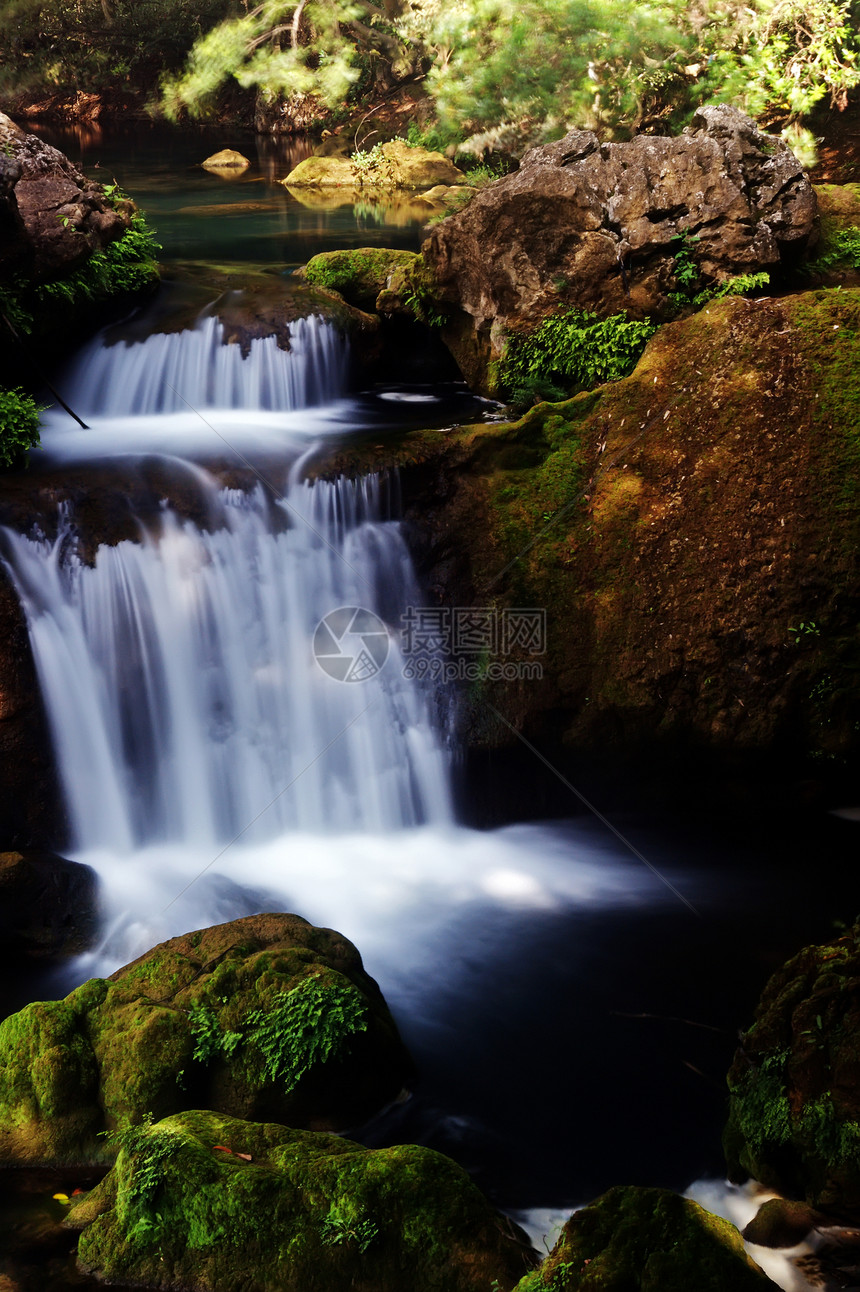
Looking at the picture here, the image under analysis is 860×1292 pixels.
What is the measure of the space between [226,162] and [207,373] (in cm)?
1724

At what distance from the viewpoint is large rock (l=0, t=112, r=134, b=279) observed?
29.2 ft

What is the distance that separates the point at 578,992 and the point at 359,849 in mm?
1740

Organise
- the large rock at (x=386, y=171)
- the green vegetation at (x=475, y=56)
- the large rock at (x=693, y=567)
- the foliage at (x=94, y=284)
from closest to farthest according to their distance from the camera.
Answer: the large rock at (x=693, y=567)
the foliage at (x=94, y=284)
the green vegetation at (x=475, y=56)
the large rock at (x=386, y=171)

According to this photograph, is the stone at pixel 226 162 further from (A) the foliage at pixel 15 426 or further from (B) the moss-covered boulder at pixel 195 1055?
(B) the moss-covered boulder at pixel 195 1055

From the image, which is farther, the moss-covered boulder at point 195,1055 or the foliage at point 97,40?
the foliage at point 97,40

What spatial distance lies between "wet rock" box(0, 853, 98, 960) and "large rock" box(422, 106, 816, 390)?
224 inches

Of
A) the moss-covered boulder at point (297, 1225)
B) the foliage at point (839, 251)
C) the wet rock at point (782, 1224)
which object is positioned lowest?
the wet rock at point (782, 1224)

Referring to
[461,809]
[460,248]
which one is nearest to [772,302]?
[460,248]

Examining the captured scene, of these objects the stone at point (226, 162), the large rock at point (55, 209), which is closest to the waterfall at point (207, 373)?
the large rock at point (55, 209)

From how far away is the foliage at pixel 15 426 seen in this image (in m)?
6.83

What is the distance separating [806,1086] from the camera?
11.5 ft

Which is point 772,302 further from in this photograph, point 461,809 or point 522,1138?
point 522,1138

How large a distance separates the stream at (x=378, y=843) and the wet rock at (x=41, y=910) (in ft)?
0.45

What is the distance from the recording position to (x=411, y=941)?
538 centimetres
